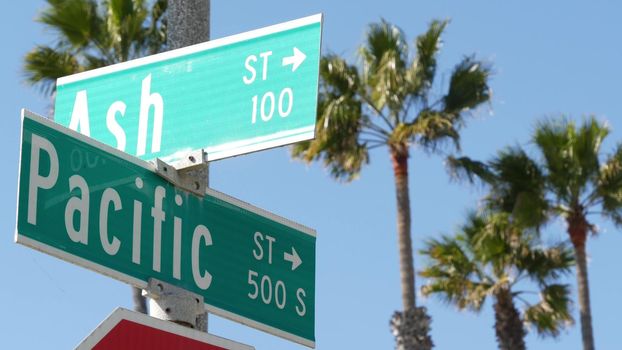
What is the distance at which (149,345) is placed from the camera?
289 cm

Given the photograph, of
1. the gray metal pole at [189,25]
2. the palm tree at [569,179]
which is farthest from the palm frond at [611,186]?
the gray metal pole at [189,25]

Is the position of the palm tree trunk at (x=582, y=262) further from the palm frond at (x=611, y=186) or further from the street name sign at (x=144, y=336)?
the street name sign at (x=144, y=336)

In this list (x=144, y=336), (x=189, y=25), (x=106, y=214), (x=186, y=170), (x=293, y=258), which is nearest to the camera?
(x=144, y=336)

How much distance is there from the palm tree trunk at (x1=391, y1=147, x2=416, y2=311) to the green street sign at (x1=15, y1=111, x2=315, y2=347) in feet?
50.2

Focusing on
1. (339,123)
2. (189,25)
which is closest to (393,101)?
(339,123)

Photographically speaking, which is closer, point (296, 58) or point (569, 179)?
point (296, 58)

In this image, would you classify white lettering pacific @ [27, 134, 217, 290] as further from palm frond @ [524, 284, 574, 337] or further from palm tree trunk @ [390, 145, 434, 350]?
palm frond @ [524, 284, 574, 337]

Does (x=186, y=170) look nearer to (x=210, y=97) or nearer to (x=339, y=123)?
(x=210, y=97)

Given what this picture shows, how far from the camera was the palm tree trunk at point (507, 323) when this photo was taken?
849 inches

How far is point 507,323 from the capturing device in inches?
856

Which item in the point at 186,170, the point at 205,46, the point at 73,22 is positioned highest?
the point at 73,22

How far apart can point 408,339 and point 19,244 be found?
16353 millimetres

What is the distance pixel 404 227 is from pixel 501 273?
287cm

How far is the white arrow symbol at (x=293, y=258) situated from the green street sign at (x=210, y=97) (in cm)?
36
